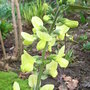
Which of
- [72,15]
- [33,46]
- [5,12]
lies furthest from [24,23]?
[33,46]

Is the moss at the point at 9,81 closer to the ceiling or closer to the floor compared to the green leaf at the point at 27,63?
closer to the floor

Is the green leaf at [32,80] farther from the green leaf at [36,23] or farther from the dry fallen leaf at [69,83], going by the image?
the dry fallen leaf at [69,83]

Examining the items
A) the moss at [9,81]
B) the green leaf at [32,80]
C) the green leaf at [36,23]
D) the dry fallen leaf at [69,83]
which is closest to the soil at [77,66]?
the dry fallen leaf at [69,83]

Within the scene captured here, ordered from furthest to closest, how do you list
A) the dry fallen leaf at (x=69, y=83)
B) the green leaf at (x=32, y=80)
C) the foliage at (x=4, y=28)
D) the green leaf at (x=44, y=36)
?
the foliage at (x=4, y=28) < the dry fallen leaf at (x=69, y=83) < the green leaf at (x=32, y=80) < the green leaf at (x=44, y=36)

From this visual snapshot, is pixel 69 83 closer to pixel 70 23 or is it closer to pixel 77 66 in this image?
pixel 77 66

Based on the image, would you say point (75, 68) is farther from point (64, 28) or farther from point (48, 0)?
point (48, 0)

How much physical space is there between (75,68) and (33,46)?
0.65m

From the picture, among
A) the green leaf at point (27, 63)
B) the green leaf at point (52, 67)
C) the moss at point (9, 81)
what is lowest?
the moss at point (9, 81)

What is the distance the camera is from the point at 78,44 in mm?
3176

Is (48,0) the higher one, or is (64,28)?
(64,28)

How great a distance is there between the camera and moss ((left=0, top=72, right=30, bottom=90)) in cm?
223

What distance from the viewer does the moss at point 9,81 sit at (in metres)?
2.23

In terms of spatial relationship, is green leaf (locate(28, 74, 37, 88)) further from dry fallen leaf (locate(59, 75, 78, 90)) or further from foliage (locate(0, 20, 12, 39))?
foliage (locate(0, 20, 12, 39))

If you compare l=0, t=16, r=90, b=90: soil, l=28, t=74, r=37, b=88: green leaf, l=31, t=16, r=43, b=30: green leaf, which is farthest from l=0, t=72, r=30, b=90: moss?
l=31, t=16, r=43, b=30: green leaf
